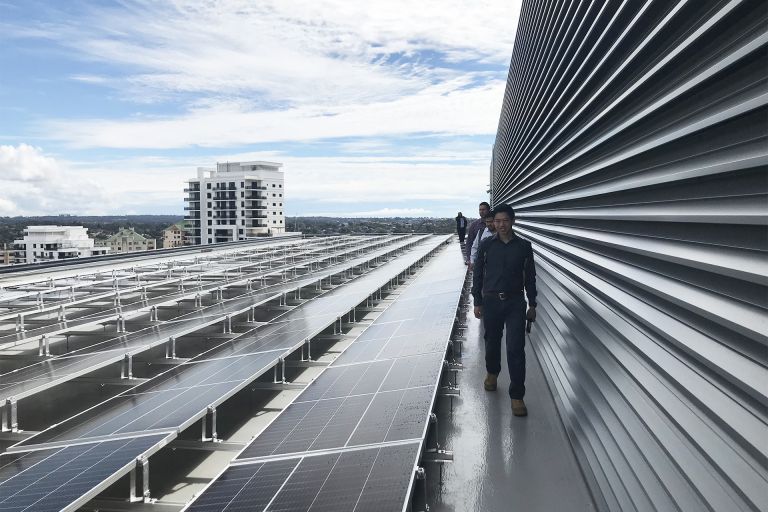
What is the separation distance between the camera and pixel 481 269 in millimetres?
5430

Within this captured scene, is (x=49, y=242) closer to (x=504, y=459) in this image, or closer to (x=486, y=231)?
(x=486, y=231)

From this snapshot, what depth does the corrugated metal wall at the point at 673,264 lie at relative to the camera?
68.0 inches

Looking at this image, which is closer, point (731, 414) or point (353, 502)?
point (731, 414)

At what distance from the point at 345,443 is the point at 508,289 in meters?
2.04

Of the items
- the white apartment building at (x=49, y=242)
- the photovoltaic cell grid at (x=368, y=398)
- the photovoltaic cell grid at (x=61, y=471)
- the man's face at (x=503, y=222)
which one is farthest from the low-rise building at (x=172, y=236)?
the man's face at (x=503, y=222)

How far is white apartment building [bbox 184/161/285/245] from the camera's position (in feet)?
292

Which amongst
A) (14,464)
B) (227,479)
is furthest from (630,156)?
(14,464)

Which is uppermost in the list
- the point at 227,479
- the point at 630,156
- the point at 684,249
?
the point at 630,156

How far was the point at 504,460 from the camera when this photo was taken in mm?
Result: 3852

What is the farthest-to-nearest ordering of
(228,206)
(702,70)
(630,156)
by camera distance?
1. (228,206)
2. (630,156)
3. (702,70)

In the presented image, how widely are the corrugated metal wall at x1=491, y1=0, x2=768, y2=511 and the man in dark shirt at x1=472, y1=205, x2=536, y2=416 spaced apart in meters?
0.41

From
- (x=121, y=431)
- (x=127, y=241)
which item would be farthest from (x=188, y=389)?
(x=127, y=241)

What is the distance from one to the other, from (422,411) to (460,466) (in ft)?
1.50

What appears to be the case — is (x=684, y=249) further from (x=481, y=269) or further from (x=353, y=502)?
(x=481, y=269)
